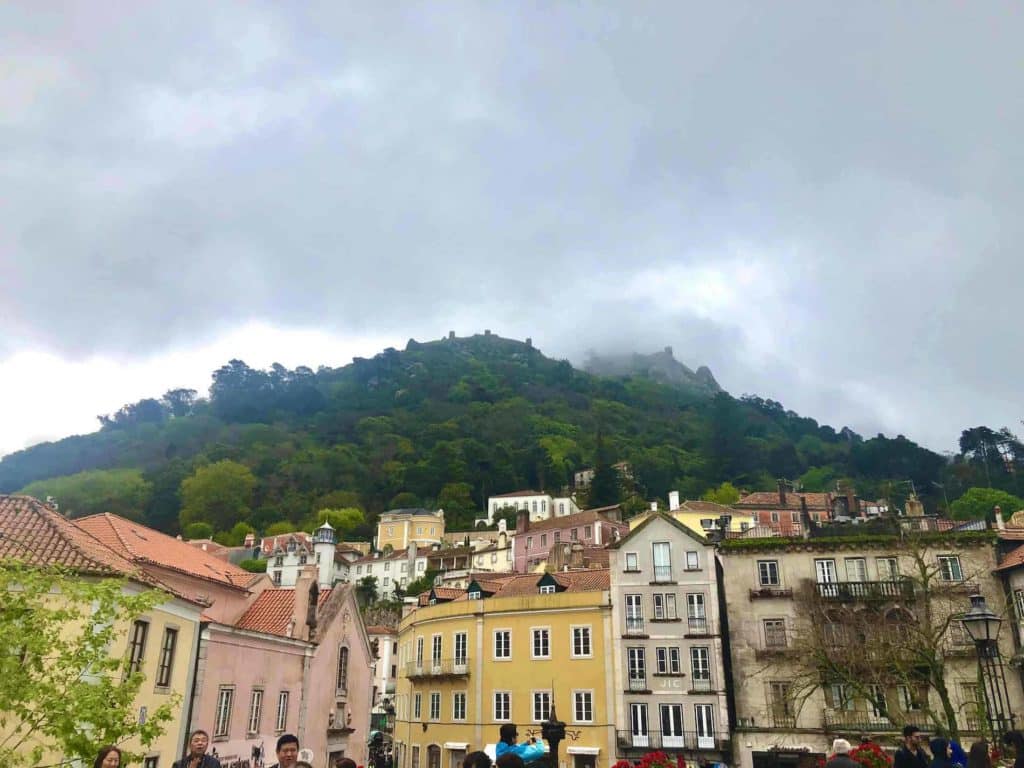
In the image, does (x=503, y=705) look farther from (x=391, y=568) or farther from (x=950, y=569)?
(x=391, y=568)

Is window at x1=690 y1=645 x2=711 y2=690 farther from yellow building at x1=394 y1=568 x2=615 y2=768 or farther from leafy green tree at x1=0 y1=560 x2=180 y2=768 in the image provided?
leafy green tree at x1=0 y1=560 x2=180 y2=768

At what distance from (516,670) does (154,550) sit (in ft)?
66.7

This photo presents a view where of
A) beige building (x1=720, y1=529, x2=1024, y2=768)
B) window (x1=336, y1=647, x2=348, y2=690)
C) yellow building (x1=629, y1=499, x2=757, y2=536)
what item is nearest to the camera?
window (x1=336, y1=647, x2=348, y2=690)

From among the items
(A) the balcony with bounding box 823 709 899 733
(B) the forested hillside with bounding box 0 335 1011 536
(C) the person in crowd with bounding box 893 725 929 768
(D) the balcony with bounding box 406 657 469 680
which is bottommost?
(A) the balcony with bounding box 823 709 899 733

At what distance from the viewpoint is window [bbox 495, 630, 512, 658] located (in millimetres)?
41031

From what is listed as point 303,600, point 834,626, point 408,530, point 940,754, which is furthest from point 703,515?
point 940,754

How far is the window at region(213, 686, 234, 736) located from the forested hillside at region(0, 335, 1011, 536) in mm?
75115

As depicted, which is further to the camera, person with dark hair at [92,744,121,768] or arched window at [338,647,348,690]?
arched window at [338,647,348,690]

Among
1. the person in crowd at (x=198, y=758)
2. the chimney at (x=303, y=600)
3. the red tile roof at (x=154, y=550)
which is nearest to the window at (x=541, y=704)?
the chimney at (x=303, y=600)

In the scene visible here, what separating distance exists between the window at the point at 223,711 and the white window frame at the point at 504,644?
1784cm

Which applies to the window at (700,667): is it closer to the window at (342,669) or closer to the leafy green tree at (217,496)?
the window at (342,669)

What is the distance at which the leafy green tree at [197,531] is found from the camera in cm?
10506

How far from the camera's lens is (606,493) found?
106938mm

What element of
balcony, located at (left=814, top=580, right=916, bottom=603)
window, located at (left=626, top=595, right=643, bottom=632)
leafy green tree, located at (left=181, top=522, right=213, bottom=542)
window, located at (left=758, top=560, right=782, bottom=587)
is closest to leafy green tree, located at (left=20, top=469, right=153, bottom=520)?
leafy green tree, located at (left=181, top=522, right=213, bottom=542)
